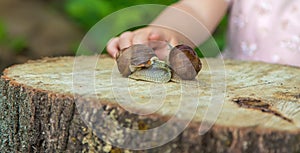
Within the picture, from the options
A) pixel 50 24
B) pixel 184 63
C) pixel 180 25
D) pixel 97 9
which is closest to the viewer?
pixel 184 63

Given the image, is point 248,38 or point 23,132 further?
point 248,38

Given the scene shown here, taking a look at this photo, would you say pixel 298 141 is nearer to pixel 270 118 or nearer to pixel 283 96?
pixel 270 118

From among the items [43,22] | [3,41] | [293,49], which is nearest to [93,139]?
[293,49]

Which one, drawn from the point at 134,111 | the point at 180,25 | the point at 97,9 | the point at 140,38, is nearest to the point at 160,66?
the point at 134,111

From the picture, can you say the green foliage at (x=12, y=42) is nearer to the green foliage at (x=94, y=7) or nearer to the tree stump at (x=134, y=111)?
the green foliage at (x=94, y=7)

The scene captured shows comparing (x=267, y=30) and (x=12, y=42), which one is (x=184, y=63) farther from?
(x=12, y=42)

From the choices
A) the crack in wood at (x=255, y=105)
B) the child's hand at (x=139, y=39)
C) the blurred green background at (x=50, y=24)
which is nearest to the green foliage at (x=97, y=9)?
the blurred green background at (x=50, y=24)

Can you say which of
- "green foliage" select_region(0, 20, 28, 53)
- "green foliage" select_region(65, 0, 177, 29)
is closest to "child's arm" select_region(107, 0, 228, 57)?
"green foliage" select_region(65, 0, 177, 29)
